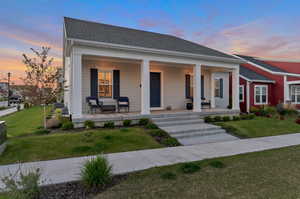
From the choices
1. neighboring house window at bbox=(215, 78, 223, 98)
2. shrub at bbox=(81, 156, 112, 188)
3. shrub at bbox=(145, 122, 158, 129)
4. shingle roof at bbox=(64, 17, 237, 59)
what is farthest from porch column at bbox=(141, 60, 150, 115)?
neighboring house window at bbox=(215, 78, 223, 98)

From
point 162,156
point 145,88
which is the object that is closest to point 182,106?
point 145,88

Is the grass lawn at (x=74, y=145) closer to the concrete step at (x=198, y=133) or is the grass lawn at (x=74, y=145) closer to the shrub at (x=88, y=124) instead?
the shrub at (x=88, y=124)

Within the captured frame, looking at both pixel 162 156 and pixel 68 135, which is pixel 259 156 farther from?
pixel 68 135

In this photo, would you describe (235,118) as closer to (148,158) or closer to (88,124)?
(148,158)

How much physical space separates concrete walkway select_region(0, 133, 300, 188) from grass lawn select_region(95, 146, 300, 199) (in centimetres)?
52

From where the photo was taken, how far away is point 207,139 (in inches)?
270

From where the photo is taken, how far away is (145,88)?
8203 mm

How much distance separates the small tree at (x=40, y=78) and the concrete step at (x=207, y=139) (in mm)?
6353

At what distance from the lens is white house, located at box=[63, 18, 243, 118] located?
7254mm

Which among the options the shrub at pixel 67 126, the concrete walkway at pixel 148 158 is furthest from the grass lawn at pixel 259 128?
the shrub at pixel 67 126

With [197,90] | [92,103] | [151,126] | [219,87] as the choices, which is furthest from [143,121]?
[219,87]

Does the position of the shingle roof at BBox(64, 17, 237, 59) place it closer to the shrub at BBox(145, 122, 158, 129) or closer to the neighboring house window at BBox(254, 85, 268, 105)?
the shrub at BBox(145, 122, 158, 129)

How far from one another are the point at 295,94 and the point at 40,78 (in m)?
20.4

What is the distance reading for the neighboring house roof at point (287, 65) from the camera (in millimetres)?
19105
